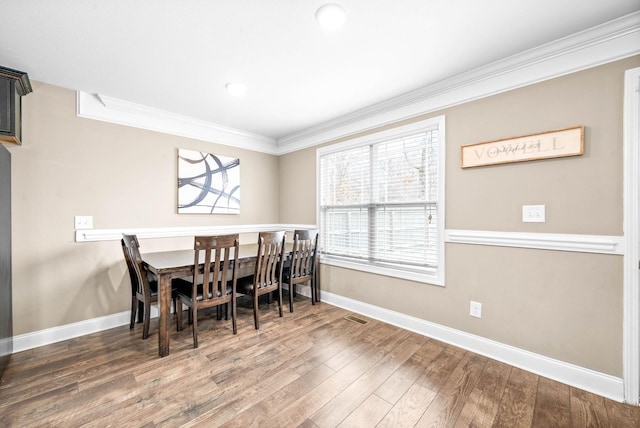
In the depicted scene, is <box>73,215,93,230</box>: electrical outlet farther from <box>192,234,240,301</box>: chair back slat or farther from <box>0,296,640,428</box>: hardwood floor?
<box>192,234,240,301</box>: chair back slat

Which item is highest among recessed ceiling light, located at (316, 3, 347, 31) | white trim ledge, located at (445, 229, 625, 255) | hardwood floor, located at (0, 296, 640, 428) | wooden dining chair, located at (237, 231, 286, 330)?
recessed ceiling light, located at (316, 3, 347, 31)

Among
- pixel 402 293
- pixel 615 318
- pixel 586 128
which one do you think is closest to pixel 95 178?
pixel 402 293

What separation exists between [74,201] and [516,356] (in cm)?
407

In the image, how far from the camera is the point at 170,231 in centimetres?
312

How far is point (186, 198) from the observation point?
10.6 feet

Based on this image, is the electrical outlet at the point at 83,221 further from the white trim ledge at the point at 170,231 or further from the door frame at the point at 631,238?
the door frame at the point at 631,238

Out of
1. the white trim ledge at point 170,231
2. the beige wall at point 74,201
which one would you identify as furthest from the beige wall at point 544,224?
the beige wall at point 74,201

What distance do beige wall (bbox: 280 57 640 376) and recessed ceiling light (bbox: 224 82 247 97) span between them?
1803 mm

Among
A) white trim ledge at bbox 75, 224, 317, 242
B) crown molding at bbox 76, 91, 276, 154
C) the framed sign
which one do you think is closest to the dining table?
white trim ledge at bbox 75, 224, 317, 242

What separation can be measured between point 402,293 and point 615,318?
1479mm

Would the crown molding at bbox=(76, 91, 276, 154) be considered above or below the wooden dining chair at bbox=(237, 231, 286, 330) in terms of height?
above

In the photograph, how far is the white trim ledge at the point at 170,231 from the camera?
261cm

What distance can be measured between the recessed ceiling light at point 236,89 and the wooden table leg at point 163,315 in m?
1.77

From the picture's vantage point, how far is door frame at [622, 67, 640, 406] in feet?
5.27
